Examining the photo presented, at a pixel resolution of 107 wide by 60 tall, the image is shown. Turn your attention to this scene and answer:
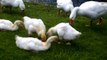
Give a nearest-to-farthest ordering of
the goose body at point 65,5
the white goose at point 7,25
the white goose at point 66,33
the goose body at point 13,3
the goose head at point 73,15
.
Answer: the white goose at point 66,33 < the white goose at point 7,25 < the goose head at point 73,15 < the goose body at point 13,3 < the goose body at point 65,5

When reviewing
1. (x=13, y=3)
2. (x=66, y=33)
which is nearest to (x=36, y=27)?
(x=66, y=33)

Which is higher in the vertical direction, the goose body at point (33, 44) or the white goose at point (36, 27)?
the white goose at point (36, 27)

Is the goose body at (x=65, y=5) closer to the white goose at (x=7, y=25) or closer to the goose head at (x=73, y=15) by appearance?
the goose head at (x=73, y=15)

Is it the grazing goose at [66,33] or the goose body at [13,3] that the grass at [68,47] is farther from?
the goose body at [13,3]

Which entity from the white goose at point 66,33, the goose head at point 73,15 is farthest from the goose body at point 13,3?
the white goose at point 66,33

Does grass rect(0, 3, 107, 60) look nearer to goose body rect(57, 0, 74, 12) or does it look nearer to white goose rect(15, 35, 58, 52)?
white goose rect(15, 35, 58, 52)

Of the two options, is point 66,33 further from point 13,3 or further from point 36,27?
point 13,3

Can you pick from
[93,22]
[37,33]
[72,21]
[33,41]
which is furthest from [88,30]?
[33,41]

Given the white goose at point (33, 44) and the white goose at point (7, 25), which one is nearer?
the white goose at point (33, 44)

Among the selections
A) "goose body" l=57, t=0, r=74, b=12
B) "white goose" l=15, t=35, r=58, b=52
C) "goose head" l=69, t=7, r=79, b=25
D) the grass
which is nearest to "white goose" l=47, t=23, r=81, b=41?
the grass

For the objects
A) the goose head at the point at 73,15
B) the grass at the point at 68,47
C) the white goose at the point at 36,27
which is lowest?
the grass at the point at 68,47

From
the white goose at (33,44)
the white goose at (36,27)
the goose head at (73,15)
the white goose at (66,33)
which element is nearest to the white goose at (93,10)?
the goose head at (73,15)

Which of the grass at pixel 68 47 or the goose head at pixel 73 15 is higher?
the goose head at pixel 73 15

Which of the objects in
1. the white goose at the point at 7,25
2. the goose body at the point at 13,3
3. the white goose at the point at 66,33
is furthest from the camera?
the goose body at the point at 13,3
